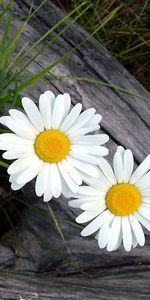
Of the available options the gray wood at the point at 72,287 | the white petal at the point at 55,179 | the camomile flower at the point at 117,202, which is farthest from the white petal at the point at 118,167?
the gray wood at the point at 72,287

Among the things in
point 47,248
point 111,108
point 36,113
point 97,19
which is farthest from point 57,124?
point 97,19

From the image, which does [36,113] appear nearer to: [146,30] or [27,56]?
[27,56]

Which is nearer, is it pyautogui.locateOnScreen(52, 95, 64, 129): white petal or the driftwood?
pyautogui.locateOnScreen(52, 95, 64, 129): white petal

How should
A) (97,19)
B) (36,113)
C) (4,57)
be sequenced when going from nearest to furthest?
(36,113) → (4,57) → (97,19)

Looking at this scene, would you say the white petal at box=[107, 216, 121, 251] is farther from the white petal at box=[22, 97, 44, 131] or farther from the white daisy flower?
the white petal at box=[22, 97, 44, 131]

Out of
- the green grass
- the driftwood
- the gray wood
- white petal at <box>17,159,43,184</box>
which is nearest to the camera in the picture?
white petal at <box>17,159,43,184</box>

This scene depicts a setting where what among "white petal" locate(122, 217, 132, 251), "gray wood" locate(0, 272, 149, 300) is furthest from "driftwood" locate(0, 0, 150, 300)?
"white petal" locate(122, 217, 132, 251)
